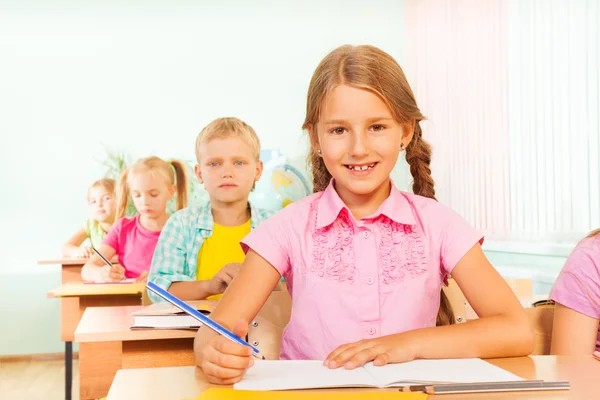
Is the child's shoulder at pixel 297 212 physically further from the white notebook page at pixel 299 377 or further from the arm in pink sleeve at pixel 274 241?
the white notebook page at pixel 299 377

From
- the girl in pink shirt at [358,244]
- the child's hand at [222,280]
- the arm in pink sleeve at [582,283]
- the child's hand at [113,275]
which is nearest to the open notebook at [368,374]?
the girl in pink shirt at [358,244]

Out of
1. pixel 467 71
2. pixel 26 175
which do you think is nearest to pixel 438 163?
pixel 467 71

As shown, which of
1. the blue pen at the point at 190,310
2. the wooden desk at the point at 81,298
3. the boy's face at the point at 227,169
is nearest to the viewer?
the blue pen at the point at 190,310

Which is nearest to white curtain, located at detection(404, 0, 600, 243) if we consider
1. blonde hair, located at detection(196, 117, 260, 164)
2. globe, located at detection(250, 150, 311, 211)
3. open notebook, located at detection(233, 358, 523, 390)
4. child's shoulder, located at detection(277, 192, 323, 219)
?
globe, located at detection(250, 150, 311, 211)

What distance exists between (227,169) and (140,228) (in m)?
1.80

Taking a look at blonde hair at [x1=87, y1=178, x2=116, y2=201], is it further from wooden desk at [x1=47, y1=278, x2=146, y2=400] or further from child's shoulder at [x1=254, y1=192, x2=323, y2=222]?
child's shoulder at [x1=254, y1=192, x2=323, y2=222]

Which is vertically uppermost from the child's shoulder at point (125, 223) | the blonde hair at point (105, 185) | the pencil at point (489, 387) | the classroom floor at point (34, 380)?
the blonde hair at point (105, 185)

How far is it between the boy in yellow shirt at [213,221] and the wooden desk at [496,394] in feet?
4.18

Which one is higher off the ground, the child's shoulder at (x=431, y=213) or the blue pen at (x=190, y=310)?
the child's shoulder at (x=431, y=213)

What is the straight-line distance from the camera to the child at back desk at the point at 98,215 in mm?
5438

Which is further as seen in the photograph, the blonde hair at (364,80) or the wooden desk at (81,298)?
the wooden desk at (81,298)

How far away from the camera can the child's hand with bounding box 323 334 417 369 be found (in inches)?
38.6

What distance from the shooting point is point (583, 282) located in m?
1.45

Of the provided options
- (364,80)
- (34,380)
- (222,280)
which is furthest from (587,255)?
(34,380)
